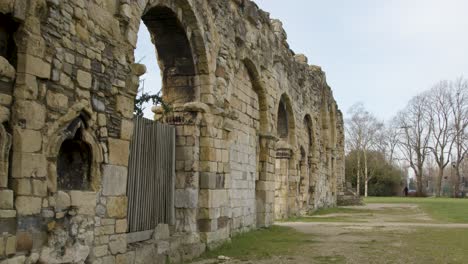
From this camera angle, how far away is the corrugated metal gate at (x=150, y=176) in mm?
7969

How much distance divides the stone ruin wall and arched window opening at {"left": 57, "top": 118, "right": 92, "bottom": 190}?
0.02 meters

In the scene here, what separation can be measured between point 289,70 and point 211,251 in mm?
9265

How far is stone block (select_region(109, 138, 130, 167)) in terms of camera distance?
681 centimetres

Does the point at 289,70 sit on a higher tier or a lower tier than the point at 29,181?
higher

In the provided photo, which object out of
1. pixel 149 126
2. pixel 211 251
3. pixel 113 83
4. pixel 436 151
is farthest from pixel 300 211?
pixel 436 151

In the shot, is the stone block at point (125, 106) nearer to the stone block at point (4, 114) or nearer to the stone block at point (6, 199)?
the stone block at point (4, 114)

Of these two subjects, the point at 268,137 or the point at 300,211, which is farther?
the point at 300,211

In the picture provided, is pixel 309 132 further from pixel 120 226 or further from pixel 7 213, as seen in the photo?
pixel 7 213

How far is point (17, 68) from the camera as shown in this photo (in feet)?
17.4

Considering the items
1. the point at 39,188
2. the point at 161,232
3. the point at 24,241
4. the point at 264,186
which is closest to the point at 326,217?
the point at 264,186

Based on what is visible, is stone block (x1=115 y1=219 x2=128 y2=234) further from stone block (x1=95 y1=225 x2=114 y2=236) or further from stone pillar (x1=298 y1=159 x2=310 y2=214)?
stone pillar (x1=298 y1=159 x2=310 y2=214)

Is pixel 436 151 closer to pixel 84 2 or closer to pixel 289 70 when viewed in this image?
pixel 289 70

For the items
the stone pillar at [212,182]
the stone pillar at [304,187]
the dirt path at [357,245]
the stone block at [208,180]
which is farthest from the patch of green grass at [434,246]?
the stone pillar at [304,187]

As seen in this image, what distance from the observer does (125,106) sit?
280 inches
